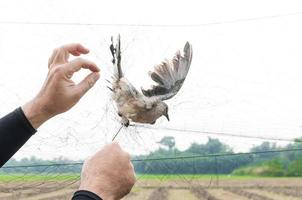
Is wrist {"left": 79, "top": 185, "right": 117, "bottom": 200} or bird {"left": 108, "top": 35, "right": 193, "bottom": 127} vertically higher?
bird {"left": 108, "top": 35, "right": 193, "bottom": 127}

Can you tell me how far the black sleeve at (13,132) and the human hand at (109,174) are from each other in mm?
135

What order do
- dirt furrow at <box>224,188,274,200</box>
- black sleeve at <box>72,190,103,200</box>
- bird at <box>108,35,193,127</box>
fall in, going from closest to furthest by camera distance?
1. black sleeve at <box>72,190,103,200</box>
2. bird at <box>108,35,193,127</box>
3. dirt furrow at <box>224,188,274,200</box>

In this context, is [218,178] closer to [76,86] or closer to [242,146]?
[242,146]

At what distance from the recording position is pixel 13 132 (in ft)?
2.90

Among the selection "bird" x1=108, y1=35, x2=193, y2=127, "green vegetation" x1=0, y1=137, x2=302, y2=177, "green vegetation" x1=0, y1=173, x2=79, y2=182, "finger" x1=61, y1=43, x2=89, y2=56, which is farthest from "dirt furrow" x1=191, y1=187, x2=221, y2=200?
"finger" x1=61, y1=43, x2=89, y2=56

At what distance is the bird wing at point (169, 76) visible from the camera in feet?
3.93

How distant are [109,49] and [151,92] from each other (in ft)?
0.35

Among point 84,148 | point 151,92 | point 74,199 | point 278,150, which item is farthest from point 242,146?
point 74,199

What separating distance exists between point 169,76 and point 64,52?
297 millimetres

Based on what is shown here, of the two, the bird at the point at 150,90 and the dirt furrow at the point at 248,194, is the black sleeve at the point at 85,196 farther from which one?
the dirt furrow at the point at 248,194

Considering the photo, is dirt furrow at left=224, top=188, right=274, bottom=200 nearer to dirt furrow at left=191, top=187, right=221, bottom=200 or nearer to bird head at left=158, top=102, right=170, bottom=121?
dirt furrow at left=191, top=187, right=221, bottom=200

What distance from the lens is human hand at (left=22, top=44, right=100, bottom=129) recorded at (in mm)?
871

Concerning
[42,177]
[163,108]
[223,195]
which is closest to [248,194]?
[223,195]

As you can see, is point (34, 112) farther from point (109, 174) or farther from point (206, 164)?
point (206, 164)
